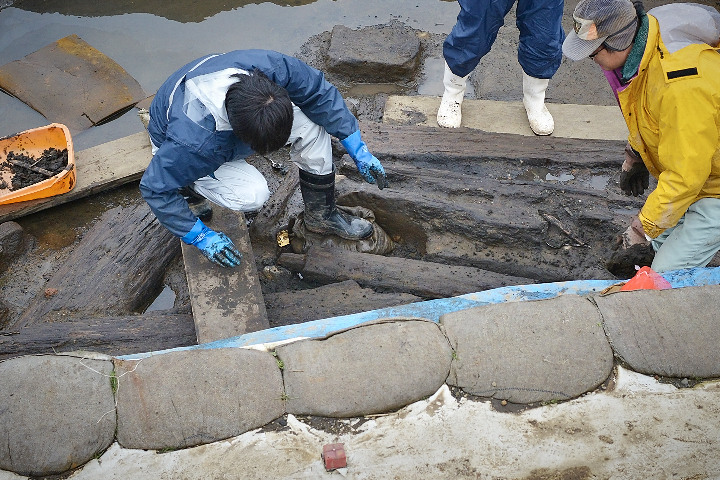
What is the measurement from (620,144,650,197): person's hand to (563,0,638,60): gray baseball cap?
42.3 inches

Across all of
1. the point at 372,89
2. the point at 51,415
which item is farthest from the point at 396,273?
the point at 372,89

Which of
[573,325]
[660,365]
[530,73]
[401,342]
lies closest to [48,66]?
[530,73]

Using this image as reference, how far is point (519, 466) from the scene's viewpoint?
2496 millimetres

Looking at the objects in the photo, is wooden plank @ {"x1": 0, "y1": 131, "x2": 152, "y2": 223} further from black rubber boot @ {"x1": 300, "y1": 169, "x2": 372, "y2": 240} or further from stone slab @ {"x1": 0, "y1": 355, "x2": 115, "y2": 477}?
stone slab @ {"x1": 0, "y1": 355, "x2": 115, "y2": 477}

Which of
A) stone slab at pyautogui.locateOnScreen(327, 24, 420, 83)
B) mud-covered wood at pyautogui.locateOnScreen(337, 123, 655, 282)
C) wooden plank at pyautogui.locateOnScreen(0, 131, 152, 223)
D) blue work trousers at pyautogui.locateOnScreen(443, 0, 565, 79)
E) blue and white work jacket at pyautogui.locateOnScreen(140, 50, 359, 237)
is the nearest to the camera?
blue and white work jacket at pyautogui.locateOnScreen(140, 50, 359, 237)

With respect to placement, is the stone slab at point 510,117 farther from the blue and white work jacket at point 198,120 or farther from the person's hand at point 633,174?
the blue and white work jacket at point 198,120

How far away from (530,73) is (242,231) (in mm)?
2594

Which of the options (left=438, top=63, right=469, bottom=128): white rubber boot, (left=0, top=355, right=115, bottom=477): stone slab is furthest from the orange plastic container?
(left=438, top=63, right=469, bottom=128): white rubber boot

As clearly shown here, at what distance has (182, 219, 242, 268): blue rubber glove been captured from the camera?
3367 mm

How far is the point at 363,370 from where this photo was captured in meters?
2.51

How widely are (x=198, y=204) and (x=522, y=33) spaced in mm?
2729

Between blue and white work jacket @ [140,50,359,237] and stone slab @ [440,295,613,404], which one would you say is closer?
stone slab @ [440,295,613,404]

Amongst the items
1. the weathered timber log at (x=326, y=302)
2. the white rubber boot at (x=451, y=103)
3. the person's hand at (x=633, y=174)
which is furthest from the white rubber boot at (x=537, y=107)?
the weathered timber log at (x=326, y=302)

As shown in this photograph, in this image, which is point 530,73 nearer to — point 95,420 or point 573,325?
point 573,325
